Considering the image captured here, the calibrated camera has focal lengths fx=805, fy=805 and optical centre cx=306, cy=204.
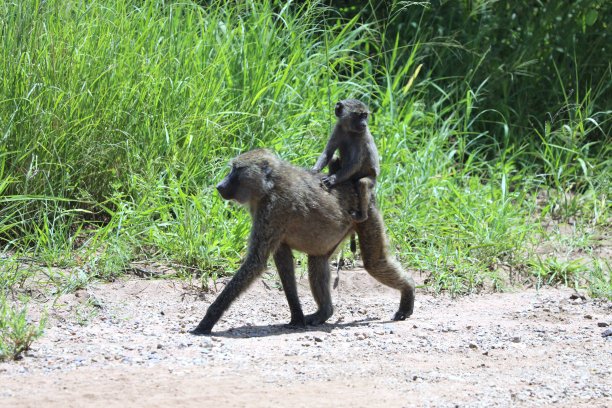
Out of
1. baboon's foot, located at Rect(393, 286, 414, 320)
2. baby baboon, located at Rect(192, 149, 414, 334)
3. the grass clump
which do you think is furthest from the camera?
baboon's foot, located at Rect(393, 286, 414, 320)

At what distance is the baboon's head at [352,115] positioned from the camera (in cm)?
501

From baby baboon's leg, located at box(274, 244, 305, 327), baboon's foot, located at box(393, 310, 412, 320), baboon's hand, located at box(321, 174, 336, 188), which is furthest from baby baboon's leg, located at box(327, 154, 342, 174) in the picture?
baboon's foot, located at box(393, 310, 412, 320)

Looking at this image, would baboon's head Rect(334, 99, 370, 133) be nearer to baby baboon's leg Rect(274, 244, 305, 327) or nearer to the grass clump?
baby baboon's leg Rect(274, 244, 305, 327)

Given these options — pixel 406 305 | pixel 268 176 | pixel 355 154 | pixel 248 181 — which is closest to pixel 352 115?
pixel 355 154

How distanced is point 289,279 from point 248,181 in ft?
2.12

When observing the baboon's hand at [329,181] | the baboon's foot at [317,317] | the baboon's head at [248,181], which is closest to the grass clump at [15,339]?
the baboon's head at [248,181]

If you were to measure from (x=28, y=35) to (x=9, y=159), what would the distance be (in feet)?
3.03

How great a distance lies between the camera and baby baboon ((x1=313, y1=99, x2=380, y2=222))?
16.3 feet

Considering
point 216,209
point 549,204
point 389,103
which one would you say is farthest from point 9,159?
point 549,204

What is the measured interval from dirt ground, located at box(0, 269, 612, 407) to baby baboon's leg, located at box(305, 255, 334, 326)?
0.13 metres

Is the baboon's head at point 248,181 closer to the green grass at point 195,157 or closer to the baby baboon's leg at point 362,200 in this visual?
the baby baboon's leg at point 362,200

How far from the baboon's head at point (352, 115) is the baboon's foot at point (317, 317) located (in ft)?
3.77

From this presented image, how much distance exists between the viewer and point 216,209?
5.77m

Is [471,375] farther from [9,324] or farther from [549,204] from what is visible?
[549,204]
